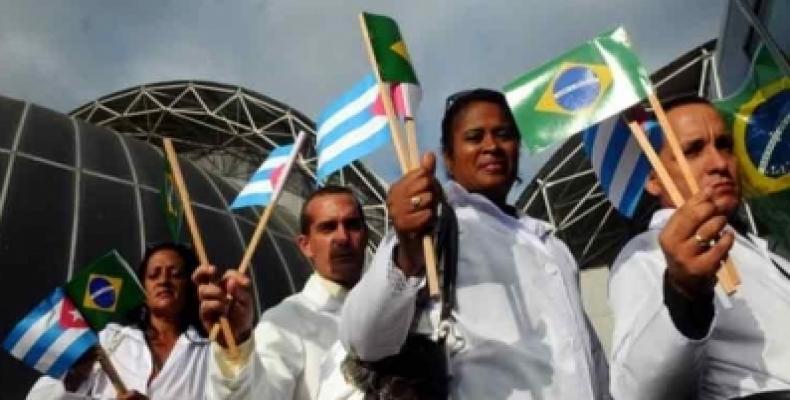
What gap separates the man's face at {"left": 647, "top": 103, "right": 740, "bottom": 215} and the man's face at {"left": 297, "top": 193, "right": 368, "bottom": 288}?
140 centimetres

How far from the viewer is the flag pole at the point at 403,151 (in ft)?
8.83

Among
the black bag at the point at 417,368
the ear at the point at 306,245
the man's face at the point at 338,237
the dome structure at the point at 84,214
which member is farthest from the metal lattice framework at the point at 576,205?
the black bag at the point at 417,368

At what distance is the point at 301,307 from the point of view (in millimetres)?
4285

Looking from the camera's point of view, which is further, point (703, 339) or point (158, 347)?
point (158, 347)

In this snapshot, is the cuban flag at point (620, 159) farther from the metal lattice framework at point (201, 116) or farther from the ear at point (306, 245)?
the metal lattice framework at point (201, 116)

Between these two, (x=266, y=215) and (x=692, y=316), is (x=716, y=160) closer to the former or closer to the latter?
(x=692, y=316)

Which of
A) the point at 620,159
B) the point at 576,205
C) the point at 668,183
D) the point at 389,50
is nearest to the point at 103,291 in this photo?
the point at 389,50

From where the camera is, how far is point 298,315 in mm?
4242

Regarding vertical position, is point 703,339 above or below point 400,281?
below

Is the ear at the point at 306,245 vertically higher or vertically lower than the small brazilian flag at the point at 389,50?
lower

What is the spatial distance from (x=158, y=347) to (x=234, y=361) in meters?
1.48

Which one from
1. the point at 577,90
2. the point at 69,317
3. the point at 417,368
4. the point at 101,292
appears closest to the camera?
the point at 417,368

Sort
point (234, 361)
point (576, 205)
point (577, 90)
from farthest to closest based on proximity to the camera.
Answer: point (576, 205)
point (234, 361)
point (577, 90)

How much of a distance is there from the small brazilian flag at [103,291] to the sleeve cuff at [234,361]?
6.89 ft
